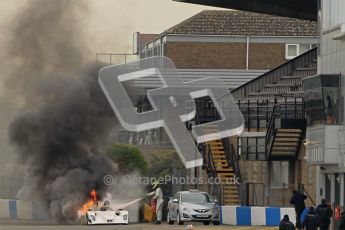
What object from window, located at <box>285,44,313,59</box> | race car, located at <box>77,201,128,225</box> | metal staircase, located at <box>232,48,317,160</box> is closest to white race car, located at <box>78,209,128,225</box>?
race car, located at <box>77,201,128,225</box>

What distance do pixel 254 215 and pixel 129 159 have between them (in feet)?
75.0

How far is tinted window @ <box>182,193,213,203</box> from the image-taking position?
5522 cm

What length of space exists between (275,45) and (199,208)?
5381cm

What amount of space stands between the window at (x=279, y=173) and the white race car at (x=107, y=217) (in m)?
14.1

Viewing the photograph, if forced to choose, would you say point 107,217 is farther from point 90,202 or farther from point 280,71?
point 280,71

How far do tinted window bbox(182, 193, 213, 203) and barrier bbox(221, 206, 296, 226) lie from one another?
0.93m

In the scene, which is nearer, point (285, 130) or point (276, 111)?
point (276, 111)

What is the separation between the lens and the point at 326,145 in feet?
170

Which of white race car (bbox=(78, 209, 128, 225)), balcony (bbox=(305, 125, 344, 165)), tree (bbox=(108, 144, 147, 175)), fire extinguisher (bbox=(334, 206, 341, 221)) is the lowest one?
white race car (bbox=(78, 209, 128, 225))

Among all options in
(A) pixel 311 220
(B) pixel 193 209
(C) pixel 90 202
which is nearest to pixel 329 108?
(B) pixel 193 209

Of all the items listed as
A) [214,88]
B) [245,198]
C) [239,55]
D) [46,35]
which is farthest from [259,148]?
[239,55]

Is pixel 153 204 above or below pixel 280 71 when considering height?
below

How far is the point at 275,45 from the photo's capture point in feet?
351

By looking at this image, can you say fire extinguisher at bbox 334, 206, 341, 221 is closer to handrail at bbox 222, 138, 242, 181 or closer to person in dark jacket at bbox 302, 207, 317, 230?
person in dark jacket at bbox 302, 207, 317, 230
